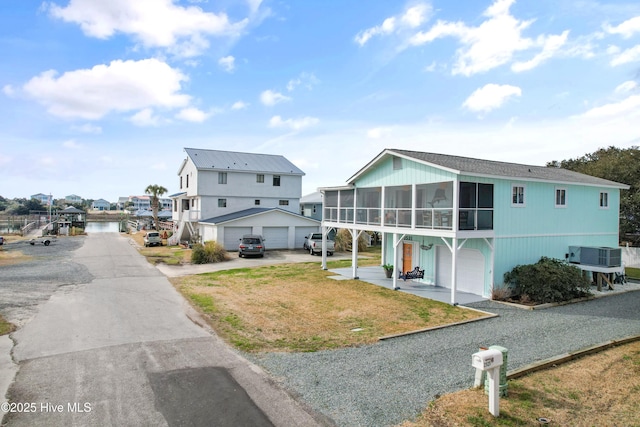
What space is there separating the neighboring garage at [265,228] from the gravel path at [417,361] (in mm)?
23133

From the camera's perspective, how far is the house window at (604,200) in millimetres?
19484

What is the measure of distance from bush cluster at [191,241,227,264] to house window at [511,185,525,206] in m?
18.9

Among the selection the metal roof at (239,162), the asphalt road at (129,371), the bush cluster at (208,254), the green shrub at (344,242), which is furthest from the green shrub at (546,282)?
the metal roof at (239,162)

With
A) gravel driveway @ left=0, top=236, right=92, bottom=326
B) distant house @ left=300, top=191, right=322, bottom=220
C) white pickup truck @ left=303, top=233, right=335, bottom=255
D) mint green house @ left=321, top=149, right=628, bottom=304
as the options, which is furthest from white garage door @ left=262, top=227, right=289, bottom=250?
gravel driveway @ left=0, top=236, right=92, bottom=326

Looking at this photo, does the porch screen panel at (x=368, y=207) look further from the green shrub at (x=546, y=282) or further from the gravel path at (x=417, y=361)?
the gravel path at (x=417, y=361)

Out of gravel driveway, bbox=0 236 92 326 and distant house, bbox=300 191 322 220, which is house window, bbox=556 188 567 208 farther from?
distant house, bbox=300 191 322 220

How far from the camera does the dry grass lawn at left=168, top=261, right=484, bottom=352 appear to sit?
34.4ft

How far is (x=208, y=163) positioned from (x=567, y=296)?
102 ft

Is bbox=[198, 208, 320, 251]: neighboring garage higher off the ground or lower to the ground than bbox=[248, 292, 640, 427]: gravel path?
higher

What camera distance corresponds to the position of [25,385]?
24.2ft

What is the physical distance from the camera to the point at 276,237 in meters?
34.0

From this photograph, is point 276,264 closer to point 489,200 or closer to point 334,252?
point 334,252

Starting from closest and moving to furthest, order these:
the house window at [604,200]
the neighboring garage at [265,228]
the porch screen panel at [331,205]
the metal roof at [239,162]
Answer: the house window at [604,200] < the porch screen panel at [331,205] < the neighboring garage at [265,228] < the metal roof at [239,162]

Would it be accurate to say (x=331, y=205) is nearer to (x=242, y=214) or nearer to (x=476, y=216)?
(x=476, y=216)
